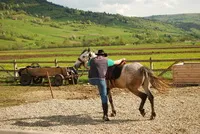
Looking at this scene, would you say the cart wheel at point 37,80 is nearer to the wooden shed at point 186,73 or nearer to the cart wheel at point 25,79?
the cart wheel at point 25,79

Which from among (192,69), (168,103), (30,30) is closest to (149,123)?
(168,103)

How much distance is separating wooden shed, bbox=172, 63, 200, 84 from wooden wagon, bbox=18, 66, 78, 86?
6.71 metres

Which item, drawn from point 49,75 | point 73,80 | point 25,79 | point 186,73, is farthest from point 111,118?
point 25,79

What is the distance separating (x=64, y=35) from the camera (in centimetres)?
14900

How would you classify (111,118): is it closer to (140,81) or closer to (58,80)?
(140,81)

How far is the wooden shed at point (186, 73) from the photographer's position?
1842 centimetres

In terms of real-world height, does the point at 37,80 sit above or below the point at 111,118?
below

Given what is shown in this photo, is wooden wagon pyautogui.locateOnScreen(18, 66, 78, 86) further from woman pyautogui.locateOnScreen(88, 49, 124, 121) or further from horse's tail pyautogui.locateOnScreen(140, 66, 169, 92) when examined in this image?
horse's tail pyautogui.locateOnScreen(140, 66, 169, 92)

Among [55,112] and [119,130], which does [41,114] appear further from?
[119,130]

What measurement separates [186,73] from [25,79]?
36.0 ft

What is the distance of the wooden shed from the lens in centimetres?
1842

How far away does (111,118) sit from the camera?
10789 mm

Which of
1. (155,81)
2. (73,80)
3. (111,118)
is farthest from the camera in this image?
(73,80)

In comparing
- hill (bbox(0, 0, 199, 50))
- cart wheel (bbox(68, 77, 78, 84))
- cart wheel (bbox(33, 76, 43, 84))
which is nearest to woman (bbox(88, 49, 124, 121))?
cart wheel (bbox(68, 77, 78, 84))
